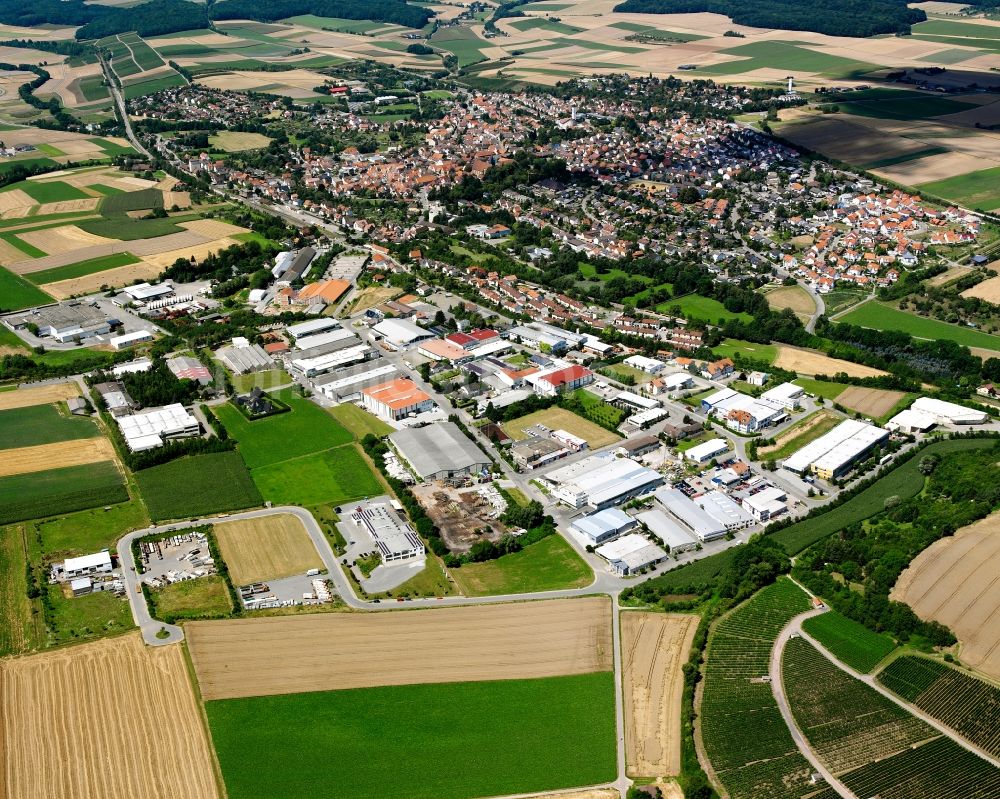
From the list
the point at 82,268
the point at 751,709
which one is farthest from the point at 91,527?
the point at 82,268

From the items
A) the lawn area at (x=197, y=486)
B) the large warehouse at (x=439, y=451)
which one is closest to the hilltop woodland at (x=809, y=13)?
the large warehouse at (x=439, y=451)

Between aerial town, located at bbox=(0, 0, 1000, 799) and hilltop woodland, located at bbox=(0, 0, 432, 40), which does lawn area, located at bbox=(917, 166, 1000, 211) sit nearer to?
aerial town, located at bbox=(0, 0, 1000, 799)

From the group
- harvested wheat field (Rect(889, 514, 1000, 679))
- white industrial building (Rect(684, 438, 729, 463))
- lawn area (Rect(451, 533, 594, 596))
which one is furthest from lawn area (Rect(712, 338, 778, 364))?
lawn area (Rect(451, 533, 594, 596))

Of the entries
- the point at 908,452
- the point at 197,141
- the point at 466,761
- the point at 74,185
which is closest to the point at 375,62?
the point at 197,141

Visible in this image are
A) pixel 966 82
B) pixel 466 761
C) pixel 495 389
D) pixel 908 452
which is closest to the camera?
pixel 466 761

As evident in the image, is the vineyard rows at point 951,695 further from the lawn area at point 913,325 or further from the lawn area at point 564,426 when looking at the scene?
the lawn area at point 913,325

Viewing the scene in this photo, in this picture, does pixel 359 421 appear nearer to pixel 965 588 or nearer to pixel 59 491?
pixel 59 491

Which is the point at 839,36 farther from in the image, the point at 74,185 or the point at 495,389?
the point at 495,389
